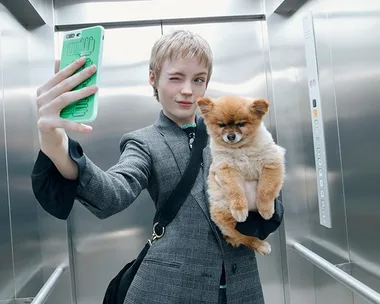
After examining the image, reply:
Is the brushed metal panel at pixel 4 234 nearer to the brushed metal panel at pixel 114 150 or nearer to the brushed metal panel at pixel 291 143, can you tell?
the brushed metal panel at pixel 114 150

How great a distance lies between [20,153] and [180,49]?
50.7 inches

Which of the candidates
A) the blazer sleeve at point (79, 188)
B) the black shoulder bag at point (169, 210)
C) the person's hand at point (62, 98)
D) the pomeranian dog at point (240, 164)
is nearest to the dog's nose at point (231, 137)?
the pomeranian dog at point (240, 164)

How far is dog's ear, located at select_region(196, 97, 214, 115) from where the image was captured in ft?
3.85

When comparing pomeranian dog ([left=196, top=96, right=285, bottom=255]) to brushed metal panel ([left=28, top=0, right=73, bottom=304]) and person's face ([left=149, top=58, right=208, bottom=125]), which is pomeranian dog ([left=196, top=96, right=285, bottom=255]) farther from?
brushed metal panel ([left=28, top=0, right=73, bottom=304])

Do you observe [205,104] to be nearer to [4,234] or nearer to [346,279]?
[346,279]

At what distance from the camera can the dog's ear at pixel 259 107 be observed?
1138 mm

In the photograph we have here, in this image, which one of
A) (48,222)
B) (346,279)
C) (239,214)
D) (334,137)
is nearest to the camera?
(239,214)

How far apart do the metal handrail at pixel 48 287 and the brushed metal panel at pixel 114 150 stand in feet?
0.59

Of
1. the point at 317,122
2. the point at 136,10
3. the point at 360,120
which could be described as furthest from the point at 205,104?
the point at 136,10

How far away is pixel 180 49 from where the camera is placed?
45.3 inches

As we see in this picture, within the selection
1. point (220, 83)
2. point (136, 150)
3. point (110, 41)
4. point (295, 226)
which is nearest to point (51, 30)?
point (110, 41)

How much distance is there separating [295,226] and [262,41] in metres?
1.28

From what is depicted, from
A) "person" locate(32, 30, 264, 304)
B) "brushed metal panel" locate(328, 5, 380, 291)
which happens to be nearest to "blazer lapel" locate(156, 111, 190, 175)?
"person" locate(32, 30, 264, 304)

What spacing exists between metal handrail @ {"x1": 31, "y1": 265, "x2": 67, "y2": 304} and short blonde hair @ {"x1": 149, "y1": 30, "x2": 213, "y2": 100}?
126 centimetres
